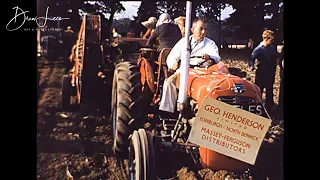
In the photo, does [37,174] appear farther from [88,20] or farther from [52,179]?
[88,20]

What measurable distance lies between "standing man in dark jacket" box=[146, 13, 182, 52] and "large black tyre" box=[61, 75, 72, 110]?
24.6 inches

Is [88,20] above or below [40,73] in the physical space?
above

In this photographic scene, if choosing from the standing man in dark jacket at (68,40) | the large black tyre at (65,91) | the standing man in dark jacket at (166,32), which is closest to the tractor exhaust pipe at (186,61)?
the standing man in dark jacket at (166,32)

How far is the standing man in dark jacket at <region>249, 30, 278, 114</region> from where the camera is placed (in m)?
2.16

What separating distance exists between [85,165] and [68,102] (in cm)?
40

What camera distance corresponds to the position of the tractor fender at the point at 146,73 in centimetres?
230

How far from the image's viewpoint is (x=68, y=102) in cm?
253

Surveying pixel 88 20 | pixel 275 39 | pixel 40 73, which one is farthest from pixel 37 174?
pixel 275 39

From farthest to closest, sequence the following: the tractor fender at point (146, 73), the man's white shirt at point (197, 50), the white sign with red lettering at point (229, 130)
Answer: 1. the tractor fender at point (146, 73)
2. the man's white shirt at point (197, 50)
3. the white sign with red lettering at point (229, 130)

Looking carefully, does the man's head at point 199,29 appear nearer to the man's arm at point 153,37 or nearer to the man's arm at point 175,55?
the man's arm at point 175,55

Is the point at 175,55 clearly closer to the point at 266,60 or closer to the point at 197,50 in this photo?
the point at 197,50

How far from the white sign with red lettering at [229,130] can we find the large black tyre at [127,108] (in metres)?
0.49

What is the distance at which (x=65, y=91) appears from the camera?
2576 millimetres
